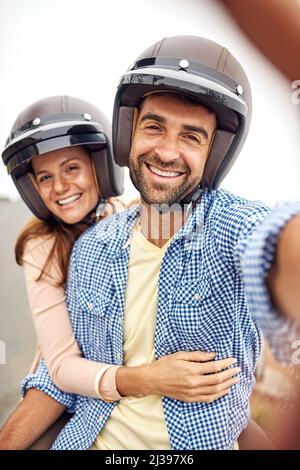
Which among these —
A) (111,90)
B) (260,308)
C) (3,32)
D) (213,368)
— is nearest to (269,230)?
(260,308)

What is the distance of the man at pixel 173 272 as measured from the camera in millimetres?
938

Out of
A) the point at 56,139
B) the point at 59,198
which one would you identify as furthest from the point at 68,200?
the point at 56,139

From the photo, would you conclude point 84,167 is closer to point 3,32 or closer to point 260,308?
point 3,32

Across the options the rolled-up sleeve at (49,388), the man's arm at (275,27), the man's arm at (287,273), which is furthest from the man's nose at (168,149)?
the rolled-up sleeve at (49,388)

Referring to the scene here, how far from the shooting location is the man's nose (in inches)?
38.7

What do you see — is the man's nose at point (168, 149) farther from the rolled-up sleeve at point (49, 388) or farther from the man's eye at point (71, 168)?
the rolled-up sleeve at point (49, 388)

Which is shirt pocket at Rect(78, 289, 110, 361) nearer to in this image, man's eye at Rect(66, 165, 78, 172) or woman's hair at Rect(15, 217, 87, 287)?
woman's hair at Rect(15, 217, 87, 287)

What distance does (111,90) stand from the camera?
3.95 feet

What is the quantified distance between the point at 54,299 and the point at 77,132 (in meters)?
0.35

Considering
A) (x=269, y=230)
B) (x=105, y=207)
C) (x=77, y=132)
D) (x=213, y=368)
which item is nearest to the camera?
(x=269, y=230)

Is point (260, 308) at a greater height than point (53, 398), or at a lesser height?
greater

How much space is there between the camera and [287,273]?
2.02 feet

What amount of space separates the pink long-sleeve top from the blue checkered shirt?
3 centimetres

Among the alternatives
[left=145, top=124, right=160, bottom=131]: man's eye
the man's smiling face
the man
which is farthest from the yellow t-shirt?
[left=145, top=124, right=160, bottom=131]: man's eye
